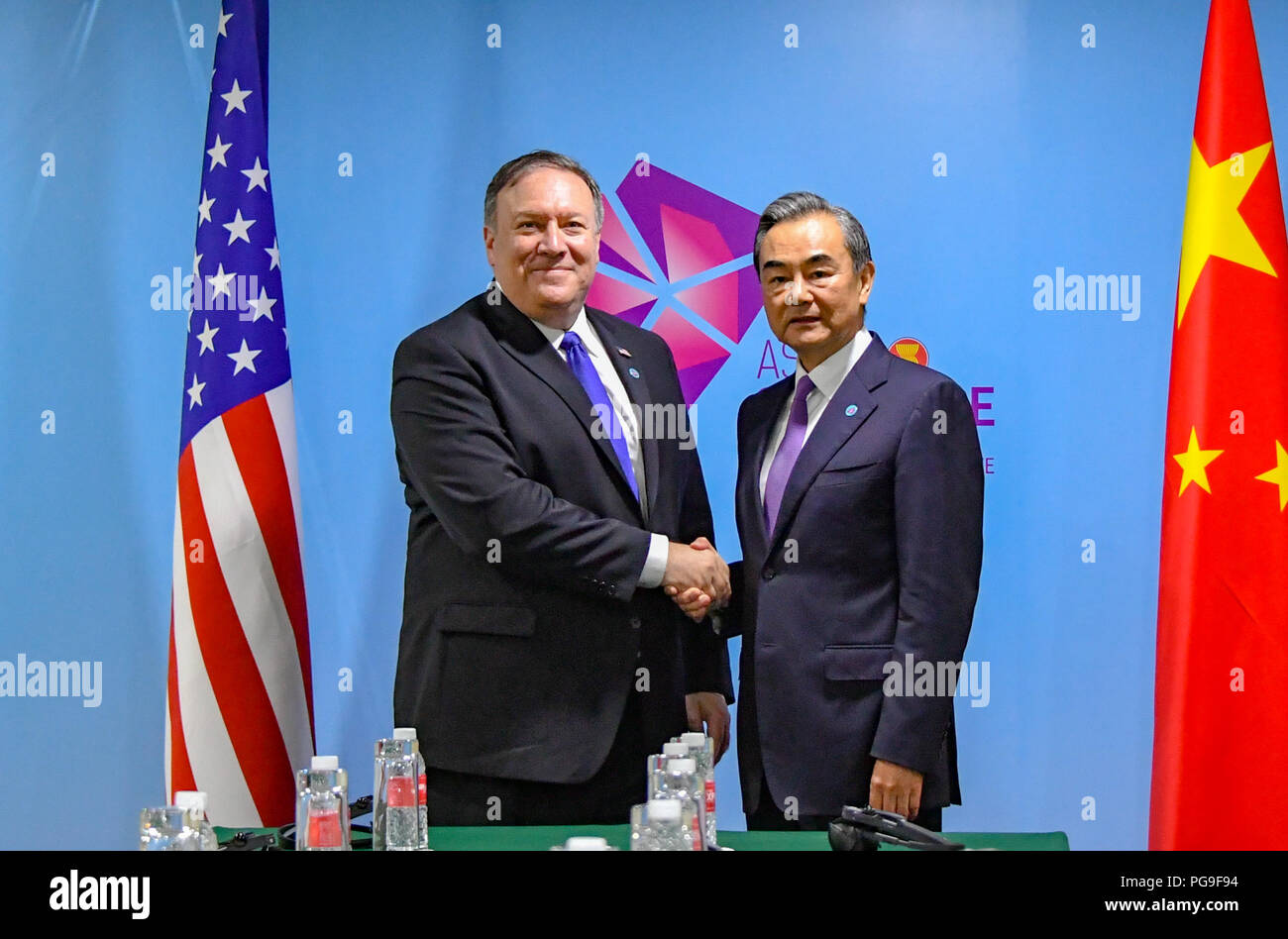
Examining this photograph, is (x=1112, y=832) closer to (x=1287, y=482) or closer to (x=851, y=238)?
(x=1287, y=482)

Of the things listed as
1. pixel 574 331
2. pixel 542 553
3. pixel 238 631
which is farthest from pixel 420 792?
pixel 238 631

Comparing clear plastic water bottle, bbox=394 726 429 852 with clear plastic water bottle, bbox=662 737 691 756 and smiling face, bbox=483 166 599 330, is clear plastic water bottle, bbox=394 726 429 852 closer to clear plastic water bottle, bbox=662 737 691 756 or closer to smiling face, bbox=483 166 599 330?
clear plastic water bottle, bbox=662 737 691 756

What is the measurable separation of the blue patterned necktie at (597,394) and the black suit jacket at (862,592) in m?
0.40

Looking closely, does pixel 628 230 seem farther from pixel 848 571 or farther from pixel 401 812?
→ pixel 401 812

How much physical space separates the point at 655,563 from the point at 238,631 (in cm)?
144

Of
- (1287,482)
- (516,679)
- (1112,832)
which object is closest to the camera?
(516,679)

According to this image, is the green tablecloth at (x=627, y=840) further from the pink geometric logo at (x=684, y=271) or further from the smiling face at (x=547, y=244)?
the pink geometric logo at (x=684, y=271)

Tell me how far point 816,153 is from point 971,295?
0.74 m

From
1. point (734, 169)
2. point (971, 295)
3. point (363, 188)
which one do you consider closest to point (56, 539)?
point (363, 188)

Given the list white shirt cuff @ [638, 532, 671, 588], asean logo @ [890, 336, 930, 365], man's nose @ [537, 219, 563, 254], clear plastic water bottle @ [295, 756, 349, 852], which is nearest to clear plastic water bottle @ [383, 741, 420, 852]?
clear plastic water bottle @ [295, 756, 349, 852]

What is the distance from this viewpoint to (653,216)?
15.3 feet
